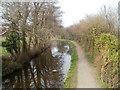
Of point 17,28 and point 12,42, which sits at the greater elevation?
point 17,28

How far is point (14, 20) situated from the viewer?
10609 mm

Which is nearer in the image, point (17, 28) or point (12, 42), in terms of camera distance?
point (17, 28)

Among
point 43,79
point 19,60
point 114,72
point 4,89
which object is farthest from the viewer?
point 19,60

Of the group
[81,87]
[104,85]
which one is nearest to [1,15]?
[81,87]

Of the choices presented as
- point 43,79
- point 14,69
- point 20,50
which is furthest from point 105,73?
point 20,50

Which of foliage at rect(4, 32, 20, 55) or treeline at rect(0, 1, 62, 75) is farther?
foliage at rect(4, 32, 20, 55)

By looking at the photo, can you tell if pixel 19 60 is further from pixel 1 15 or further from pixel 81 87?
pixel 81 87

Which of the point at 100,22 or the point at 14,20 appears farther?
the point at 100,22

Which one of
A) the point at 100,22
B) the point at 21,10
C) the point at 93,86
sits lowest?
the point at 93,86

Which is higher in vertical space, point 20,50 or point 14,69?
point 20,50

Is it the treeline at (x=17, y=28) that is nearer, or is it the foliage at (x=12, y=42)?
the treeline at (x=17, y=28)

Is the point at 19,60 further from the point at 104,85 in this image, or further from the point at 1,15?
the point at 104,85

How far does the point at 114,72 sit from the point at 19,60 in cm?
927

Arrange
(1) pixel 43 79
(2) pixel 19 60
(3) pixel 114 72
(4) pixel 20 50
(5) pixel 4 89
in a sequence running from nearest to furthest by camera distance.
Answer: (3) pixel 114 72 → (5) pixel 4 89 → (1) pixel 43 79 → (2) pixel 19 60 → (4) pixel 20 50
